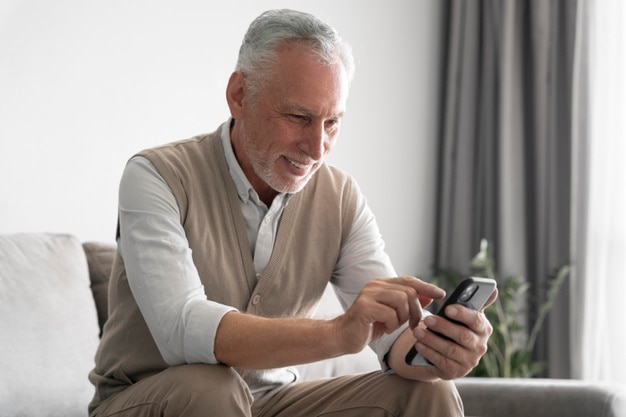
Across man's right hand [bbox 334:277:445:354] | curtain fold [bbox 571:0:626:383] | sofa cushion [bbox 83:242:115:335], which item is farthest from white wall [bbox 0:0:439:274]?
man's right hand [bbox 334:277:445:354]

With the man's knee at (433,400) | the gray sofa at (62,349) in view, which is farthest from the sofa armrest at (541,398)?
the man's knee at (433,400)

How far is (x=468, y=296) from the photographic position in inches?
64.6

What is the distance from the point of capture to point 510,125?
14.0 ft

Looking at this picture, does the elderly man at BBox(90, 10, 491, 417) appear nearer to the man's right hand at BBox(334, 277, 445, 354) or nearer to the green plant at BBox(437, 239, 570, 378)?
the man's right hand at BBox(334, 277, 445, 354)

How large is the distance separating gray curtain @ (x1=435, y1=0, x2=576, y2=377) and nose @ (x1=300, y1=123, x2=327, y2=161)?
96.3 inches

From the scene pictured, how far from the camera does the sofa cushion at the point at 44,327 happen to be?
212 centimetres

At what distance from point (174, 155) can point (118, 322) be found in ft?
1.14

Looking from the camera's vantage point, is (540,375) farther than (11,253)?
Yes

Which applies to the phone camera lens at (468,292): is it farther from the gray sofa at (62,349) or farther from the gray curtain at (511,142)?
the gray curtain at (511,142)

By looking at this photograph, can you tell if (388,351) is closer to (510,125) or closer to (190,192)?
(190,192)

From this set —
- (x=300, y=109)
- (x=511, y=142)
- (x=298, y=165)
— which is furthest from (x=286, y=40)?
(x=511, y=142)

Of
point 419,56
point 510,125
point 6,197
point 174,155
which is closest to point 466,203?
point 510,125

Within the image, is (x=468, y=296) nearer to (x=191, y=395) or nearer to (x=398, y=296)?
(x=398, y=296)

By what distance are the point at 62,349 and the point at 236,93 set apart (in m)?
0.78
